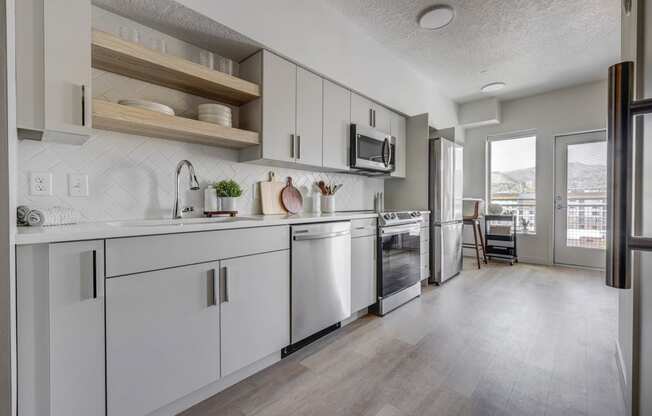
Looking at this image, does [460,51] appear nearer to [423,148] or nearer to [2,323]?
[423,148]

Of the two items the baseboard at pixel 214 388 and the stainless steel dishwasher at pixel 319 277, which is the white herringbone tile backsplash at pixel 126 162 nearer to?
the stainless steel dishwasher at pixel 319 277

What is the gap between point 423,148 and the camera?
349cm

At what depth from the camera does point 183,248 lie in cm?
135

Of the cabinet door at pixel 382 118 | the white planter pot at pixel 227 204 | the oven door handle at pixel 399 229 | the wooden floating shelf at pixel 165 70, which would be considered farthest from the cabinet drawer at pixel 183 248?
the cabinet door at pixel 382 118

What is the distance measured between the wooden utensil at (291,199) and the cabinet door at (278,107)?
0.40 metres

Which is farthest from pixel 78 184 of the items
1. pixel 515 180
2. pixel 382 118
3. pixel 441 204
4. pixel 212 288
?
pixel 515 180

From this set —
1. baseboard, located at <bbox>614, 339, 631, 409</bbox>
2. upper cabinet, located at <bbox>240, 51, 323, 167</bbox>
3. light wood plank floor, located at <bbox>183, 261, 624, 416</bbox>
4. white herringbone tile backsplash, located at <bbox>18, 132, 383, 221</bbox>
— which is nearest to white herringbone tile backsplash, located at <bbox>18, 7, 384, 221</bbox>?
white herringbone tile backsplash, located at <bbox>18, 132, 383, 221</bbox>

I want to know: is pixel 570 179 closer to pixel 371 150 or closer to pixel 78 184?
pixel 371 150

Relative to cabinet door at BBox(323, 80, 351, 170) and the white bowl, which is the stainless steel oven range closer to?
cabinet door at BBox(323, 80, 351, 170)

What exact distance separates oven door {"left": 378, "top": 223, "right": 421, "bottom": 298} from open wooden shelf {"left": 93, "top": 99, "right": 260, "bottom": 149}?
1505mm

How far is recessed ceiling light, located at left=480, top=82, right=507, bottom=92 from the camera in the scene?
421cm

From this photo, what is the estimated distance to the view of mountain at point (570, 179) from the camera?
168 inches

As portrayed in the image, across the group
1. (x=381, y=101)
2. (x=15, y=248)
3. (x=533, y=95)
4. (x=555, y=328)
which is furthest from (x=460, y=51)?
(x=15, y=248)

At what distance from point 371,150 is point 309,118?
882 mm
